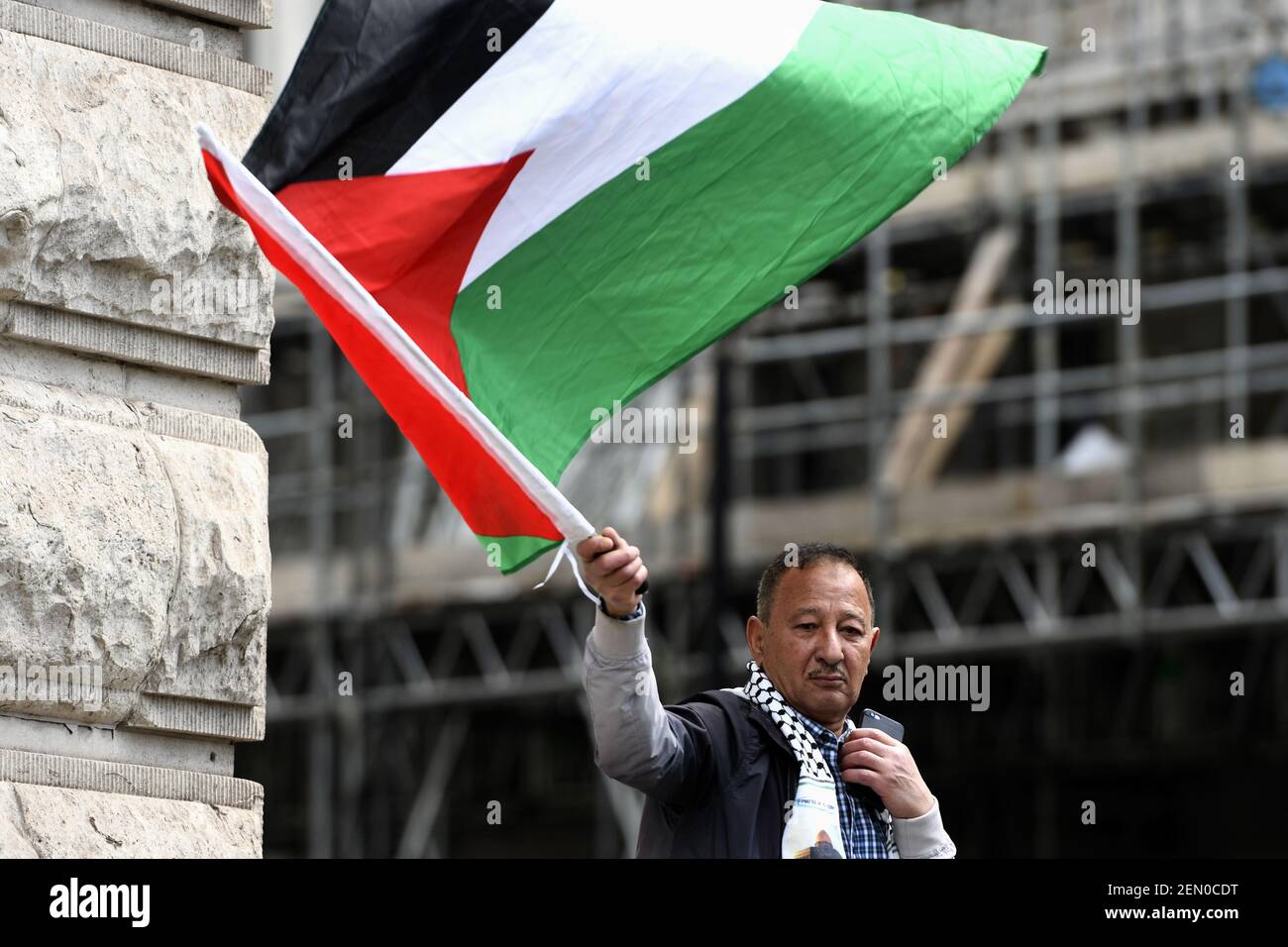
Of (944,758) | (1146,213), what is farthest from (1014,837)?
(1146,213)

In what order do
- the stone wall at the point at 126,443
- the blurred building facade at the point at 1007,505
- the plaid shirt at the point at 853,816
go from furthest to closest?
the blurred building facade at the point at 1007,505 → the stone wall at the point at 126,443 → the plaid shirt at the point at 853,816

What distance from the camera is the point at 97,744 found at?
570cm

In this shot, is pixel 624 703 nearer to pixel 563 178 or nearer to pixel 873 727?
pixel 873 727

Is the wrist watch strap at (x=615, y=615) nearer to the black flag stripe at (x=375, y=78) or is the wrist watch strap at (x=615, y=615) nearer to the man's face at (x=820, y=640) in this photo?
the man's face at (x=820, y=640)

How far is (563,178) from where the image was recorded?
6090mm

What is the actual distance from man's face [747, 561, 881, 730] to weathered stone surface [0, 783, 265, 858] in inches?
43.6

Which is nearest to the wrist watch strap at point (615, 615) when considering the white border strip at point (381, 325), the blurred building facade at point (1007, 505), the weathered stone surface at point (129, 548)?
the white border strip at point (381, 325)

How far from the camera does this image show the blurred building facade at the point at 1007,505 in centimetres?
2323

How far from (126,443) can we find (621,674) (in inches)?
48.0

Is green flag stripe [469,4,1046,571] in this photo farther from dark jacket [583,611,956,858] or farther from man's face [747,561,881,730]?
dark jacket [583,611,956,858]

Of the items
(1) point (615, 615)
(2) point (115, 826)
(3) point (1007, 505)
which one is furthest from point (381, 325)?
(3) point (1007, 505)

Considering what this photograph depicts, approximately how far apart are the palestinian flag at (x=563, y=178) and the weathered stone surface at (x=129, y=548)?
0.49 meters

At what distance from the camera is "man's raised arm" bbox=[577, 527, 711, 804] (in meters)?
4.96

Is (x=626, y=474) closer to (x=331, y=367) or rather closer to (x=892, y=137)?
(x=331, y=367)
